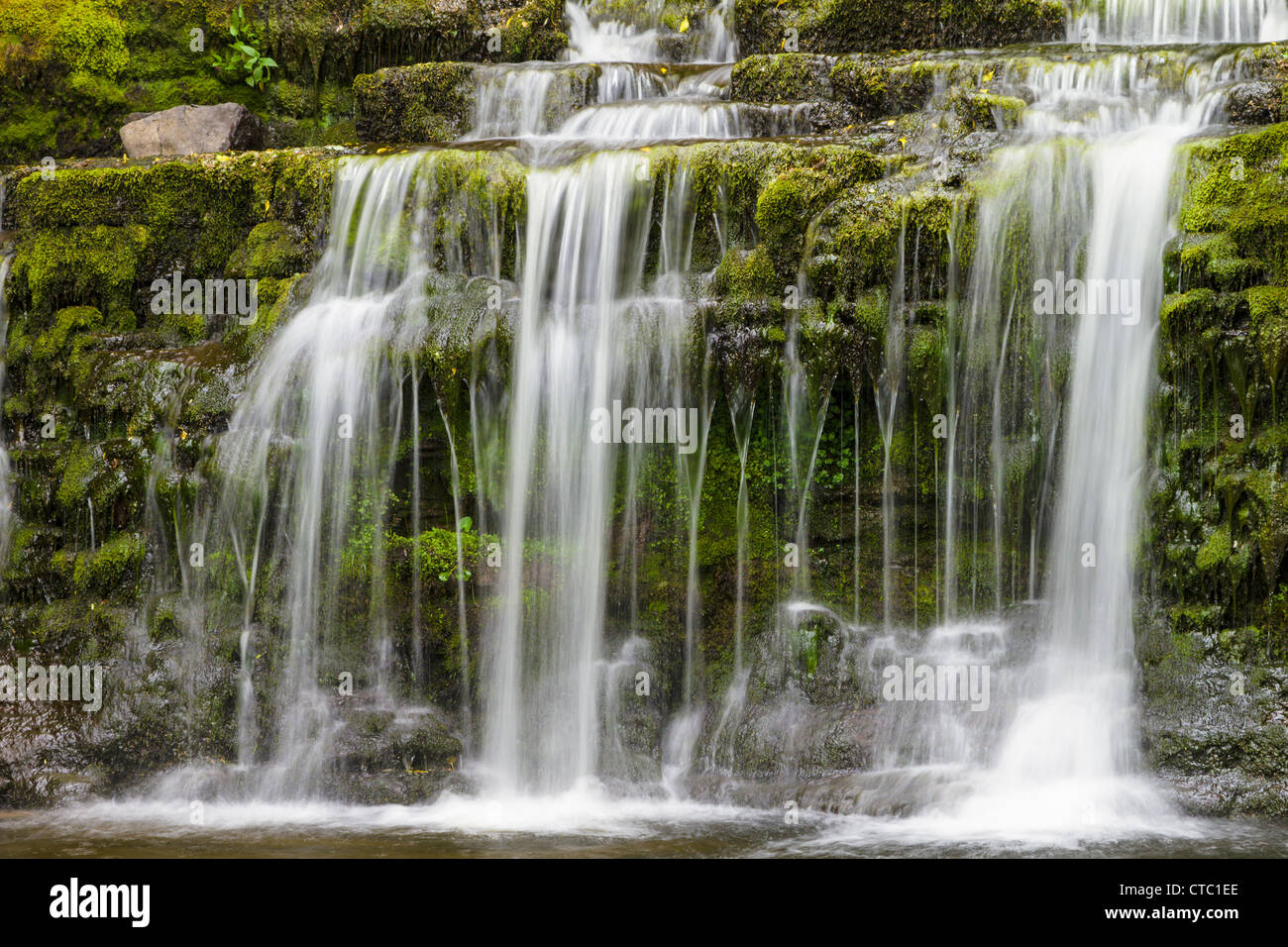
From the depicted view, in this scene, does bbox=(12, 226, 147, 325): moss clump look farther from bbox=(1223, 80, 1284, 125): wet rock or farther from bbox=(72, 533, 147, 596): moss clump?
bbox=(1223, 80, 1284, 125): wet rock

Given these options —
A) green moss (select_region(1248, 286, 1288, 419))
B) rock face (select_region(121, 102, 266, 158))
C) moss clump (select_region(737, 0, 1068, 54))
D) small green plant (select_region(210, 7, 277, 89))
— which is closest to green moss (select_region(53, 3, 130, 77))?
small green plant (select_region(210, 7, 277, 89))

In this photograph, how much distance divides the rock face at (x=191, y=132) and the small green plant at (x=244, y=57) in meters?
1.66

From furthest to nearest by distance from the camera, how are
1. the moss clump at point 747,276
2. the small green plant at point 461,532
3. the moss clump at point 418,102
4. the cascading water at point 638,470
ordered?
the moss clump at point 418,102 < the small green plant at point 461,532 < the moss clump at point 747,276 < the cascading water at point 638,470

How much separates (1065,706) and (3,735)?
697 cm

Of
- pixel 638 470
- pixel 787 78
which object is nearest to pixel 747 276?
pixel 638 470

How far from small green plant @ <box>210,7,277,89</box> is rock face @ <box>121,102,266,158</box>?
5.44 ft

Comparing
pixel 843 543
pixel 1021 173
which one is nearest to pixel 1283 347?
pixel 1021 173

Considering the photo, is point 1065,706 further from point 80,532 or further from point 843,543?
point 80,532

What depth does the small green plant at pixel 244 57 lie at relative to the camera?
13922mm

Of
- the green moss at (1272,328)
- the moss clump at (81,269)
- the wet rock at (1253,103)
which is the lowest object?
the green moss at (1272,328)

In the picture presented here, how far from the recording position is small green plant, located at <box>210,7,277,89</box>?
45.7 feet

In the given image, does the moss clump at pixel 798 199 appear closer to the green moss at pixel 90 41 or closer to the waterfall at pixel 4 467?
the waterfall at pixel 4 467

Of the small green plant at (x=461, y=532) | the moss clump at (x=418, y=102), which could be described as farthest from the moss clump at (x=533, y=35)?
the small green plant at (x=461, y=532)

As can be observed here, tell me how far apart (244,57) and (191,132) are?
218 centimetres
